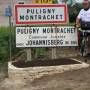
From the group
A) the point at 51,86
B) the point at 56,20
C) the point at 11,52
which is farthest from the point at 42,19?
the point at 51,86

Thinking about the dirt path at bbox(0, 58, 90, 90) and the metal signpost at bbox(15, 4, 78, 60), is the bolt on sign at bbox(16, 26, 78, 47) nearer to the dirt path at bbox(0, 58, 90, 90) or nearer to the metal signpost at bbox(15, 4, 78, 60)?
the metal signpost at bbox(15, 4, 78, 60)

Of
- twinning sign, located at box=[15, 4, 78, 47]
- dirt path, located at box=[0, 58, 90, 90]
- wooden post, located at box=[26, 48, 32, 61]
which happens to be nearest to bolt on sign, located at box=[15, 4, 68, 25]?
twinning sign, located at box=[15, 4, 78, 47]

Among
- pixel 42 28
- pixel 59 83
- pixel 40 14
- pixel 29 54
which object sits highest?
→ pixel 40 14

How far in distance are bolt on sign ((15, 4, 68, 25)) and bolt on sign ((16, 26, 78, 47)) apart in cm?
21

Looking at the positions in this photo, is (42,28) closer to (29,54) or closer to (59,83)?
(29,54)

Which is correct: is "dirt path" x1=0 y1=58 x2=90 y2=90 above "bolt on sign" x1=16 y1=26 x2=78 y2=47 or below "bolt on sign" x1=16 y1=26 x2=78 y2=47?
below

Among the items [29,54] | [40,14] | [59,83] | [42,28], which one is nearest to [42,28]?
[42,28]

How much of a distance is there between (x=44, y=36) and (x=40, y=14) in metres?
0.64

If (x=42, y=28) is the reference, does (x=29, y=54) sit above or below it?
below

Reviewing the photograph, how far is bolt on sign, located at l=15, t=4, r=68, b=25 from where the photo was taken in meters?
15.6

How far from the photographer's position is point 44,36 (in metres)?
15.6

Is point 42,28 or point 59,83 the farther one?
point 42,28

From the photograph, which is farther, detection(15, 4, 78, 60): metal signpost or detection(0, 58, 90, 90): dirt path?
detection(15, 4, 78, 60): metal signpost

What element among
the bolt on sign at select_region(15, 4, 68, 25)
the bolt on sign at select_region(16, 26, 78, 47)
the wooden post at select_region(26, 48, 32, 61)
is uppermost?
the bolt on sign at select_region(15, 4, 68, 25)
